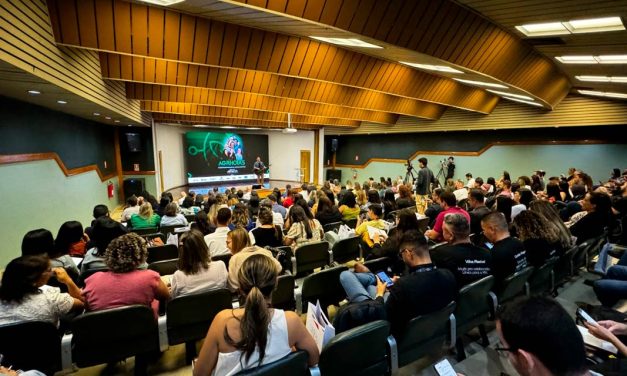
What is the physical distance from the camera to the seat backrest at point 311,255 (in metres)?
3.68

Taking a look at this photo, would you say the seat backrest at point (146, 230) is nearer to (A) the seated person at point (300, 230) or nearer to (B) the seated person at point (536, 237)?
(A) the seated person at point (300, 230)

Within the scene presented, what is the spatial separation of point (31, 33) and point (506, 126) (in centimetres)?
1266

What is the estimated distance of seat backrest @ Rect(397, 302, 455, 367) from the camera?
6.49ft

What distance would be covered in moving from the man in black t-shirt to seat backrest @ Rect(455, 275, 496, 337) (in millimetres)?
215

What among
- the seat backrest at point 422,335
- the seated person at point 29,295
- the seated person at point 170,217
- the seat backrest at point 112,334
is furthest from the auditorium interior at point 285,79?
the seated person at point 170,217

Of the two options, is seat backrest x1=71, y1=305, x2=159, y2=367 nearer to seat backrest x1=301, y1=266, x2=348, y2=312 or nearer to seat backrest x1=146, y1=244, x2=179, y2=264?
seat backrest x1=301, y1=266, x2=348, y2=312

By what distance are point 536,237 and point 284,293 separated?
2558 mm

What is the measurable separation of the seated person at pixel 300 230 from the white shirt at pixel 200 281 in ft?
5.16

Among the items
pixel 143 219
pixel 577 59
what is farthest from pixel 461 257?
pixel 143 219

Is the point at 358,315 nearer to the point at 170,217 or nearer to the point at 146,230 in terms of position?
the point at 170,217

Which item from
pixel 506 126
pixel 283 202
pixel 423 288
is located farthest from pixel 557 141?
pixel 423 288

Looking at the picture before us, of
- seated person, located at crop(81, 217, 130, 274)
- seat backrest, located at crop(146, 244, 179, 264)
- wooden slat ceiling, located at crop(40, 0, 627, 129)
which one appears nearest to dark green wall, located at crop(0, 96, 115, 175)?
wooden slat ceiling, located at crop(40, 0, 627, 129)

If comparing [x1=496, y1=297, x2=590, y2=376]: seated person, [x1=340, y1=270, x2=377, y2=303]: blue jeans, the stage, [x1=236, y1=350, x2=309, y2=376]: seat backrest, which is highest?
[x1=496, y1=297, x2=590, y2=376]: seated person

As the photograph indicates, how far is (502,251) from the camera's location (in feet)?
8.51
